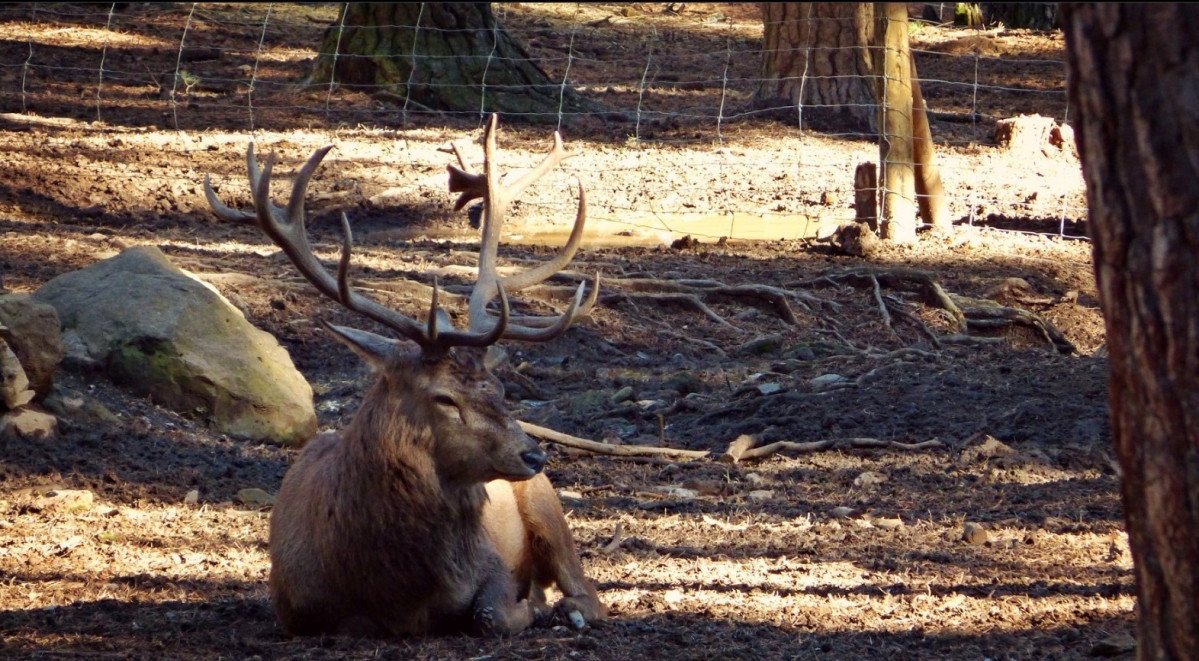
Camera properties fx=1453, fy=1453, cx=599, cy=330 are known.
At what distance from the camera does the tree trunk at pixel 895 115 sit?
37.0 ft

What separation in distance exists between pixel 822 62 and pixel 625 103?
7.80 ft

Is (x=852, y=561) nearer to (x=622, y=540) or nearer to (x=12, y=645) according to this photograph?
(x=622, y=540)

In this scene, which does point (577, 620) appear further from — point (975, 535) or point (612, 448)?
point (612, 448)

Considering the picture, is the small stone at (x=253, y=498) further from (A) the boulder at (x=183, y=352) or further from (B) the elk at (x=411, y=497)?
(B) the elk at (x=411, y=497)

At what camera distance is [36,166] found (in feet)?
37.6

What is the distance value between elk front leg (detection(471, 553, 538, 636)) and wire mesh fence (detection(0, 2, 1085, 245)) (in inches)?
289

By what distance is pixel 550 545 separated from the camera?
5.34 m

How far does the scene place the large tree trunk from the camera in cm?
258

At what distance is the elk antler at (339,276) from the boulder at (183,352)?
2.49 m

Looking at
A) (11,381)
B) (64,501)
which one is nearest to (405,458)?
(64,501)

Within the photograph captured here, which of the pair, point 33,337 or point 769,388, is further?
point 769,388

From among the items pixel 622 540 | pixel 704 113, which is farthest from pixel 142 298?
pixel 704 113

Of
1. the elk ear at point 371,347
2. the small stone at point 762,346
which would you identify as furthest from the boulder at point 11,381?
the small stone at point 762,346

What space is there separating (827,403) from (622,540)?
7.43 feet
